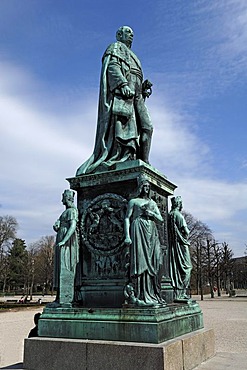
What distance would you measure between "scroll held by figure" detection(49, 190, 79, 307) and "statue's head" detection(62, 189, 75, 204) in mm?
141

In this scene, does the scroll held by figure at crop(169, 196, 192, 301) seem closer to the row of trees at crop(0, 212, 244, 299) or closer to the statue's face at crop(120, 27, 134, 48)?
the statue's face at crop(120, 27, 134, 48)

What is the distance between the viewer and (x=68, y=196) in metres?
6.98

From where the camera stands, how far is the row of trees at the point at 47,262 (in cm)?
5209

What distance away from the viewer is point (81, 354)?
18.1 ft

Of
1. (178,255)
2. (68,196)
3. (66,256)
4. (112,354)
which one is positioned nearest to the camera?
(112,354)

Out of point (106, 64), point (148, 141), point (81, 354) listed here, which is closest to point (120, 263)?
point (81, 354)

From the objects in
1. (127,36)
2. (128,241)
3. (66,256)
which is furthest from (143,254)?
(127,36)

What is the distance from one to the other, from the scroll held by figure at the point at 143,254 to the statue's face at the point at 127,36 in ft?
12.7

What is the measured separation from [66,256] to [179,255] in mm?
2179

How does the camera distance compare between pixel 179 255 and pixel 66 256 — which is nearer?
pixel 66 256

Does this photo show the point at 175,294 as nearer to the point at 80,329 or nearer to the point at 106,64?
the point at 80,329

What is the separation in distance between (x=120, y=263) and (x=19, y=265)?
2801 inches

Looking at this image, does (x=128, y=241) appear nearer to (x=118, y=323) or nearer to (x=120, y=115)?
(x=118, y=323)

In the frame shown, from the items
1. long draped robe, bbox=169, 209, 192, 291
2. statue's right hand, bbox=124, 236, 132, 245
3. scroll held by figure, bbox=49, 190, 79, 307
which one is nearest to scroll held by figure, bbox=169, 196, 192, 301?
long draped robe, bbox=169, 209, 192, 291
